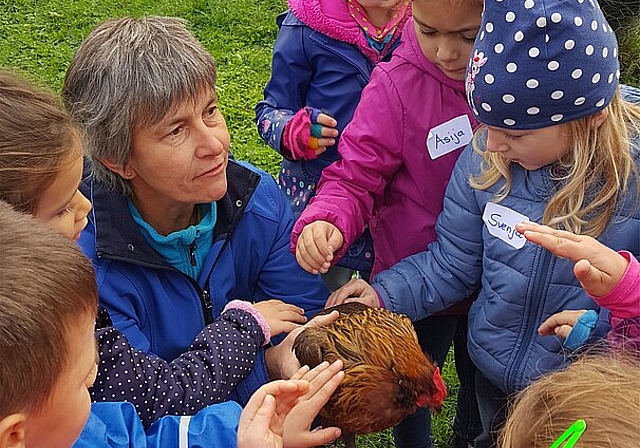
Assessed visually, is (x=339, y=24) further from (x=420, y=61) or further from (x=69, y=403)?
(x=69, y=403)

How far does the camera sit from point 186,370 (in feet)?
7.76

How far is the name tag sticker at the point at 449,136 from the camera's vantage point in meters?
2.79

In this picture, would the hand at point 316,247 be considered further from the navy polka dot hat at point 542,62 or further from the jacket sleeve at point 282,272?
the navy polka dot hat at point 542,62

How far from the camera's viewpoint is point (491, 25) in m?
2.22

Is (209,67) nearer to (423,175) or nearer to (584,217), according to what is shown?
(423,175)

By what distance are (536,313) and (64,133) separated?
4.93 feet

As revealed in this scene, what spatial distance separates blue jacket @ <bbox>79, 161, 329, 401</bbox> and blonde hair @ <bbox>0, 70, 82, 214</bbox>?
0.38 m

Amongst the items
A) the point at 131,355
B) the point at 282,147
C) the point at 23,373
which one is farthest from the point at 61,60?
the point at 23,373

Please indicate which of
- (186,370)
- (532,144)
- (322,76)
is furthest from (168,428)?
(322,76)

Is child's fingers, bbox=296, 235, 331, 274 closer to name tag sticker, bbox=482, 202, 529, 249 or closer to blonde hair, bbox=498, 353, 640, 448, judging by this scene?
name tag sticker, bbox=482, 202, 529, 249

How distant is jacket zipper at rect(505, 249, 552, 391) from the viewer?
2.41 meters

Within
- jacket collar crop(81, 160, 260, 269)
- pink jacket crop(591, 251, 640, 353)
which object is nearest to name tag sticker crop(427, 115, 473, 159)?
jacket collar crop(81, 160, 260, 269)

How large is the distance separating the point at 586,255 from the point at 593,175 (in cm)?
38

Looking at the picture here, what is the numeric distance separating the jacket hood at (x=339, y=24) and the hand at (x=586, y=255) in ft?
4.67
